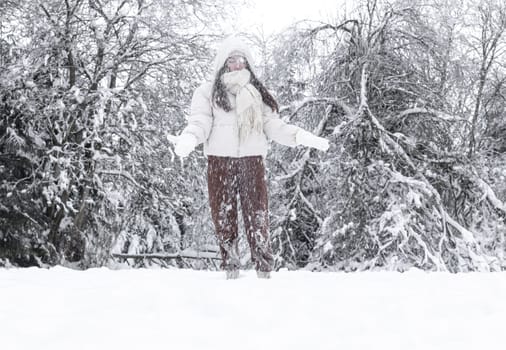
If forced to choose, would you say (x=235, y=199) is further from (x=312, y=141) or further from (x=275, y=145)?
(x=275, y=145)

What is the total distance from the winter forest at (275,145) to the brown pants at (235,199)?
4.44 m

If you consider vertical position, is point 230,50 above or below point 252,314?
above

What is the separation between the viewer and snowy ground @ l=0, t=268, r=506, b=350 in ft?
6.00

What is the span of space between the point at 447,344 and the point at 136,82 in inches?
326

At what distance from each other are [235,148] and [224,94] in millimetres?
379

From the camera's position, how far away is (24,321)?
207cm

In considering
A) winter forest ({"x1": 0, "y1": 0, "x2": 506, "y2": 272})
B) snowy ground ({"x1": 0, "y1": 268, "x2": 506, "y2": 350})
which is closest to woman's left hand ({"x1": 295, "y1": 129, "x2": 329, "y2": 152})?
snowy ground ({"x1": 0, "y1": 268, "x2": 506, "y2": 350})

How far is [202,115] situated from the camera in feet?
12.2

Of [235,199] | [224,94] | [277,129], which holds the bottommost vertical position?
[235,199]

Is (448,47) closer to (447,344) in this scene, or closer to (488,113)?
(488,113)

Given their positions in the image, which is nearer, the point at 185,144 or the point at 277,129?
the point at 185,144

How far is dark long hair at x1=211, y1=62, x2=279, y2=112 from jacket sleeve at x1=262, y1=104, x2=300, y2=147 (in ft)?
0.15

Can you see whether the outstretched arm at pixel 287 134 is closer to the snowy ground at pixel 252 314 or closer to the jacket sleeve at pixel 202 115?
the jacket sleeve at pixel 202 115

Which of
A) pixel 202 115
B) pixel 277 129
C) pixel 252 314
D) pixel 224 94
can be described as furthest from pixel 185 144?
pixel 252 314
